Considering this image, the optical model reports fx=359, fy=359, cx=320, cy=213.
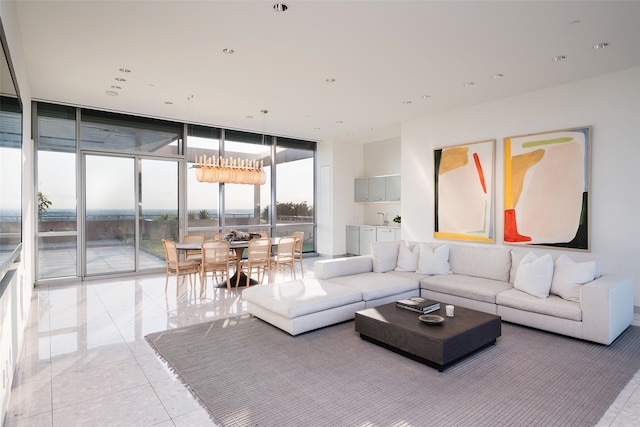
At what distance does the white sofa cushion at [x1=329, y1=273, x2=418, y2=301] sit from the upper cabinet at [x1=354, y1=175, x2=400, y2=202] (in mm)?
3672

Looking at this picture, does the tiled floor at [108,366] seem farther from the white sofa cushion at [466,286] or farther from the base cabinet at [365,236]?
the base cabinet at [365,236]

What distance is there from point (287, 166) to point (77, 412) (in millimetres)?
7190

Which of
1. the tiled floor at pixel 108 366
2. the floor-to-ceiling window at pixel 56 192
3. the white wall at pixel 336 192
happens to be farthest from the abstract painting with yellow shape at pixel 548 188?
the floor-to-ceiling window at pixel 56 192

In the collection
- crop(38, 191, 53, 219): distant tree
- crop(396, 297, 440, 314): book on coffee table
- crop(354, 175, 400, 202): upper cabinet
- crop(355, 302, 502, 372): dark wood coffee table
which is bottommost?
crop(355, 302, 502, 372): dark wood coffee table

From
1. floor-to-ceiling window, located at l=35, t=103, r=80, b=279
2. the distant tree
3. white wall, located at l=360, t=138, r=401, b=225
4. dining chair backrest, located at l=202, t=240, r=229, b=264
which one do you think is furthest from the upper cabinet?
the distant tree

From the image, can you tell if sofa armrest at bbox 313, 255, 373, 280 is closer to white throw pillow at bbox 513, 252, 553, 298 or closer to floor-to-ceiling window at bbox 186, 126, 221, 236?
white throw pillow at bbox 513, 252, 553, 298

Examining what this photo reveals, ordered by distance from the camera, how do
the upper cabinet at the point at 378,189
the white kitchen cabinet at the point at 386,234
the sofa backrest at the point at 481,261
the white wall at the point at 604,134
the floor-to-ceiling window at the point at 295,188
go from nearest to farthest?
1. the white wall at the point at 604,134
2. the sofa backrest at the point at 481,261
3. the white kitchen cabinet at the point at 386,234
4. the upper cabinet at the point at 378,189
5. the floor-to-ceiling window at the point at 295,188

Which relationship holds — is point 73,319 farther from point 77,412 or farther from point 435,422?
point 435,422

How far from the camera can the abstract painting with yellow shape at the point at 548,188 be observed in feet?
15.8

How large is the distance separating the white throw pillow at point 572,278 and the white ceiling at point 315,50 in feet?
7.75

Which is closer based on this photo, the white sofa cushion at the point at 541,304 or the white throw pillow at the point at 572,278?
the white sofa cushion at the point at 541,304

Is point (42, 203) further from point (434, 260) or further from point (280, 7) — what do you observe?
point (434, 260)

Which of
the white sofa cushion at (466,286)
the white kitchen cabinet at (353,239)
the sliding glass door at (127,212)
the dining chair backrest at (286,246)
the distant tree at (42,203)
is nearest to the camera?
the white sofa cushion at (466,286)

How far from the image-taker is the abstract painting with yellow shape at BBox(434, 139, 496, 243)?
5789 millimetres
